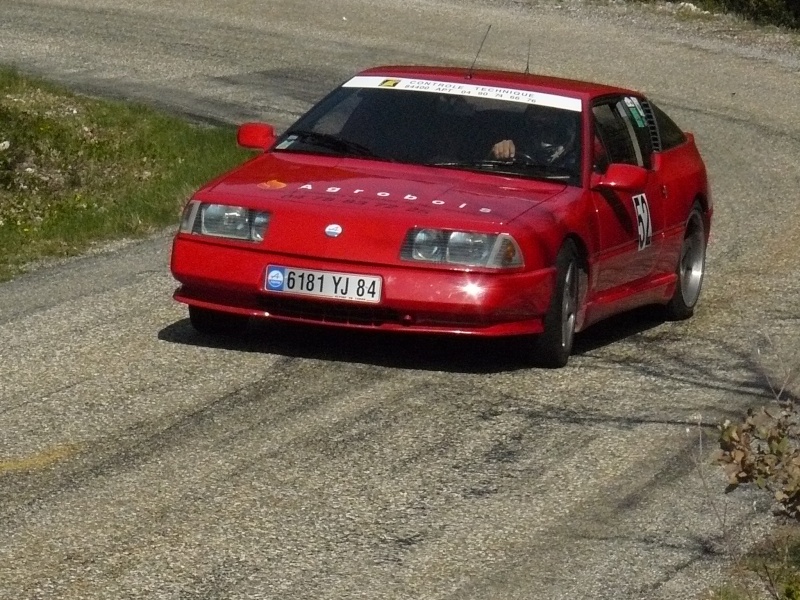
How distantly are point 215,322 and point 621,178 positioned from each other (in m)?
2.15

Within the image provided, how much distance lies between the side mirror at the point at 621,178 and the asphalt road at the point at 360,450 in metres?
0.87

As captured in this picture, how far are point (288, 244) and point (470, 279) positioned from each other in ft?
2.78

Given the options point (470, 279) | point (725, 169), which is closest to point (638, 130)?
point (470, 279)

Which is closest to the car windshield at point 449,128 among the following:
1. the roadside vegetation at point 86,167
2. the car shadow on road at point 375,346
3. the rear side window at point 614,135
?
the rear side window at point 614,135

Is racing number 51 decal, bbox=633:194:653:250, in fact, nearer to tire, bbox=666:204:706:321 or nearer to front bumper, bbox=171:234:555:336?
tire, bbox=666:204:706:321

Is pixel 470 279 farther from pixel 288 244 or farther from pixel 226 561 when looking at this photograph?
pixel 226 561

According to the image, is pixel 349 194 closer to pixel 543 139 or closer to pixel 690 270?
pixel 543 139

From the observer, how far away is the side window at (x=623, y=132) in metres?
9.75

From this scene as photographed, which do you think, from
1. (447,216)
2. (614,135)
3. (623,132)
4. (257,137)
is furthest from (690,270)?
(447,216)

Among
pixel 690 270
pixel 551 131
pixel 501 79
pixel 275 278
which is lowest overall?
pixel 690 270

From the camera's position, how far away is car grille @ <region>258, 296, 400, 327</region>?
8180 mm

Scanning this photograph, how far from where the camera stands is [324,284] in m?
8.15

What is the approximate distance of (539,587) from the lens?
557 cm

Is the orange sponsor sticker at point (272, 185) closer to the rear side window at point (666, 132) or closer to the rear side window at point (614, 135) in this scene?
the rear side window at point (614, 135)
